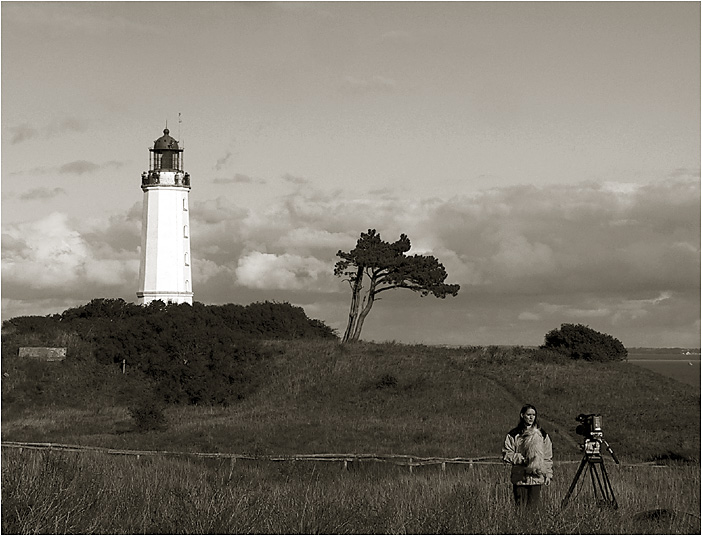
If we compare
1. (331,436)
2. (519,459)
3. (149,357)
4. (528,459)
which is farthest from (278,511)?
(149,357)

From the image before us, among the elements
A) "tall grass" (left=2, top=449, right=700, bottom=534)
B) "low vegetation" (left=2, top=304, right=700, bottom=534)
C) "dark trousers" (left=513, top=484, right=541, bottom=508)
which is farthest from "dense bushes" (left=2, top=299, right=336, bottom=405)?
"dark trousers" (left=513, top=484, right=541, bottom=508)

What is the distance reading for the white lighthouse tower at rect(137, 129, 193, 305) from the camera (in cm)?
5606

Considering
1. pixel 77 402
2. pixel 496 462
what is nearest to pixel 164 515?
pixel 496 462

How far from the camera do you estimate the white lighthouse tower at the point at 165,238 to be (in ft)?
184

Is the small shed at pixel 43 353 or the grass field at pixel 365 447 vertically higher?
the small shed at pixel 43 353

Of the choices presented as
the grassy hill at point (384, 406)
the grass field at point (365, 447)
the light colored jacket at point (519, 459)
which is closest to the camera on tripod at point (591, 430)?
the grass field at point (365, 447)

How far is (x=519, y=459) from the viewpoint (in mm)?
12438

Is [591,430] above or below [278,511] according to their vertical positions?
above

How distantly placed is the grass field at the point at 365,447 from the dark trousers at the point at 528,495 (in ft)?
1.04

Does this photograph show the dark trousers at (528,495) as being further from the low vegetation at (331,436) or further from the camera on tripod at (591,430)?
the camera on tripod at (591,430)

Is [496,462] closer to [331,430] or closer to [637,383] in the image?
[331,430]

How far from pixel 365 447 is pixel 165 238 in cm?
3106

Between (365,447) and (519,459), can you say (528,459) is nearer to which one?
(519,459)

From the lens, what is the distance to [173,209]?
186 ft
